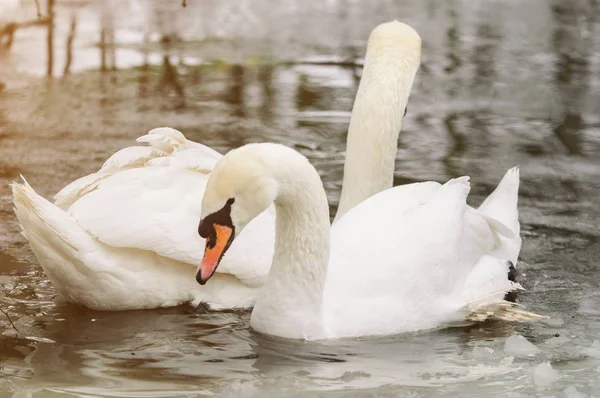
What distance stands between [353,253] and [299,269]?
0.48 meters

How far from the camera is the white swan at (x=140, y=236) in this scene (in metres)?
A: 5.73

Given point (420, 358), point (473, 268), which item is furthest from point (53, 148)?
point (420, 358)

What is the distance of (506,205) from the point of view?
7.09 m

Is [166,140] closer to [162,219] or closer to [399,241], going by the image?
[162,219]

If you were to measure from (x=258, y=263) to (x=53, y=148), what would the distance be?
332 centimetres

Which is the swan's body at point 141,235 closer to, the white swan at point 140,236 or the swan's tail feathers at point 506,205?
the white swan at point 140,236

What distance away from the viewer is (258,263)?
609cm

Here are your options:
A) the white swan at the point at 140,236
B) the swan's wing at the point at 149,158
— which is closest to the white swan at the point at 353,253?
the white swan at the point at 140,236

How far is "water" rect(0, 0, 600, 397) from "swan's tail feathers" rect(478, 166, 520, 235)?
0.97 ft

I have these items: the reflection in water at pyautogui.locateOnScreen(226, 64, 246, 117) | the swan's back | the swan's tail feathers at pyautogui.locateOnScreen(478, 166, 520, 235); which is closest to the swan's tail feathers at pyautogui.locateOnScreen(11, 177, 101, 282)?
the swan's back

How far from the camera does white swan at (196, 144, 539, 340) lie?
5.15 meters

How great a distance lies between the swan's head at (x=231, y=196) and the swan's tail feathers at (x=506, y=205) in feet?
6.83

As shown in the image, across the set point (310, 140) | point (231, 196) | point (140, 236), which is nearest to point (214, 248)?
point (231, 196)

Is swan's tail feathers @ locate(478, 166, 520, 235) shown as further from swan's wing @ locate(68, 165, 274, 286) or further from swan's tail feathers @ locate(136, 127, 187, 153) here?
swan's tail feathers @ locate(136, 127, 187, 153)
